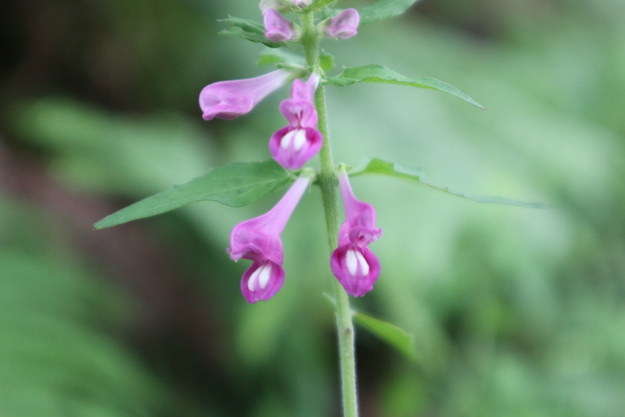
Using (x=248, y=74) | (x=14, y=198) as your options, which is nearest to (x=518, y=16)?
(x=248, y=74)

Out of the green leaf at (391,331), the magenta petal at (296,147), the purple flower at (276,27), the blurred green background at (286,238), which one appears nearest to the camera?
the magenta petal at (296,147)

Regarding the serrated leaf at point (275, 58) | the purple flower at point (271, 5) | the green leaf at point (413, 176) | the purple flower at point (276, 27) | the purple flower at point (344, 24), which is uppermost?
the serrated leaf at point (275, 58)

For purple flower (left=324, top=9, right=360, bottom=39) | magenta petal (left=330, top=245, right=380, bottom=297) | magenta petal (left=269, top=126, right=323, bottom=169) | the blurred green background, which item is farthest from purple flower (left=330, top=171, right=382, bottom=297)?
the blurred green background

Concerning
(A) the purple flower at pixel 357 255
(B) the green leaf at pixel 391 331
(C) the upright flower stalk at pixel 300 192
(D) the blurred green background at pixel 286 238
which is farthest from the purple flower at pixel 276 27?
(D) the blurred green background at pixel 286 238

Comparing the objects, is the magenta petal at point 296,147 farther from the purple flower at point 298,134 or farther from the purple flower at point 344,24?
the purple flower at point 344,24

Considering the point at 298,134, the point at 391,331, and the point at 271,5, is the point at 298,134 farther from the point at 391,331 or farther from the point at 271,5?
the point at 391,331

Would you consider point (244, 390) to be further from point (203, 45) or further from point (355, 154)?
point (203, 45)
